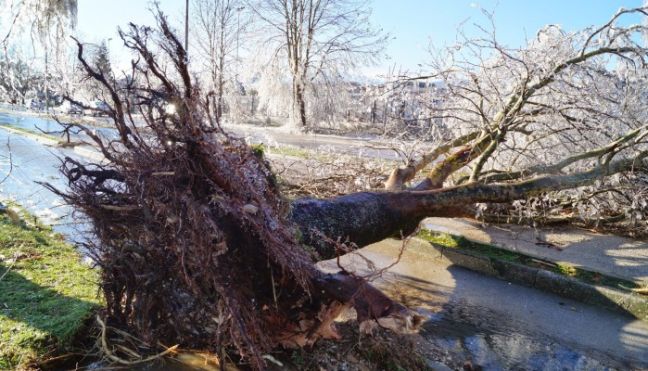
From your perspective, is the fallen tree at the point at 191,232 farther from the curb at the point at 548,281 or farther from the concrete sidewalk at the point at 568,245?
the concrete sidewalk at the point at 568,245

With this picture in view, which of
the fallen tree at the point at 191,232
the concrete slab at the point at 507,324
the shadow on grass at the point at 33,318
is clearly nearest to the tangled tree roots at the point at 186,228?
the fallen tree at the point at 191,232

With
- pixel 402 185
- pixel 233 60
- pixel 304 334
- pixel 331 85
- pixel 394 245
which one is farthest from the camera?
pixel 233 60

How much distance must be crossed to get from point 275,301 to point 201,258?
0.57 meters

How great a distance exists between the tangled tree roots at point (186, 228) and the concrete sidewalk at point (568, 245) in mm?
3564

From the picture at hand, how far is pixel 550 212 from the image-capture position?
6.57 meters

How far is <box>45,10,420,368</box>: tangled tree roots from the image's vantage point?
2.30m

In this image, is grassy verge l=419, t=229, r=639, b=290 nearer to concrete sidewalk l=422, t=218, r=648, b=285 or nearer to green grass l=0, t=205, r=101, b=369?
concrete sidewalk l=422, t=218, r=648, b=285

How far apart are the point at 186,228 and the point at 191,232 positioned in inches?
1.7

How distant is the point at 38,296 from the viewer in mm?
3119

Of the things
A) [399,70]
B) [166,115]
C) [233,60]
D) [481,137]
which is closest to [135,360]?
[166,115]

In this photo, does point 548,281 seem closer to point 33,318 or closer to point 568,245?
point 568,245

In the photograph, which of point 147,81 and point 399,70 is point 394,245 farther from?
point 147,81

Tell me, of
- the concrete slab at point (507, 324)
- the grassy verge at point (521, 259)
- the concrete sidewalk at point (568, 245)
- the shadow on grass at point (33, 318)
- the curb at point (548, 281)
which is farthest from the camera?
the concrete sidewalk at point (568, 245)

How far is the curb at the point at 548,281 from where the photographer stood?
4332 mm
